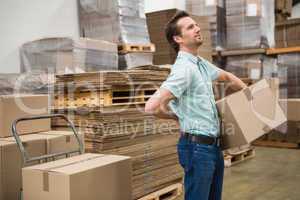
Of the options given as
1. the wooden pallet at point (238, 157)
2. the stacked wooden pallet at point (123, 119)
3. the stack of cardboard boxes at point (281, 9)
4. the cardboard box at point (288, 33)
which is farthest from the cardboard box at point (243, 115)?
the stack of cardboard boxes at point (281, 9)

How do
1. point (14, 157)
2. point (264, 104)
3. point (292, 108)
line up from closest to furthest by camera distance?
1. point (264, 104)
2. point (14, 157)
3. point (292, 108)

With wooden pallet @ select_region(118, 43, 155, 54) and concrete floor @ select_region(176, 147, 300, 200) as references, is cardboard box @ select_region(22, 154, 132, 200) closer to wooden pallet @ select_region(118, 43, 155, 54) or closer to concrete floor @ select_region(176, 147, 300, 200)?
concrete floor @ select_region(176, 147, 300, 200)

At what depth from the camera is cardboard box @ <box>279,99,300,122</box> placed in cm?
754

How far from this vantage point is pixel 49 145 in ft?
11.0

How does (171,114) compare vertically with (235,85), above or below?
below

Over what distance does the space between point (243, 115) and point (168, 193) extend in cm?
221

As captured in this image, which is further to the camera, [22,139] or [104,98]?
[104,98]

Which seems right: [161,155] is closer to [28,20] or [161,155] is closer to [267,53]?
[28,20]

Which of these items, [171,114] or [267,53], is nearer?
[171,114]

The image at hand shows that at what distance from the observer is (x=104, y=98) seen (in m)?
4.05

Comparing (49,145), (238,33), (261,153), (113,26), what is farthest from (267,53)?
(49,145)

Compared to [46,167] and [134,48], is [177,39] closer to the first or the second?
[46,167]

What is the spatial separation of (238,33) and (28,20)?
14.1ft

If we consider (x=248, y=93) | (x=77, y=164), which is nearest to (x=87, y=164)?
(x=77, y=164)
